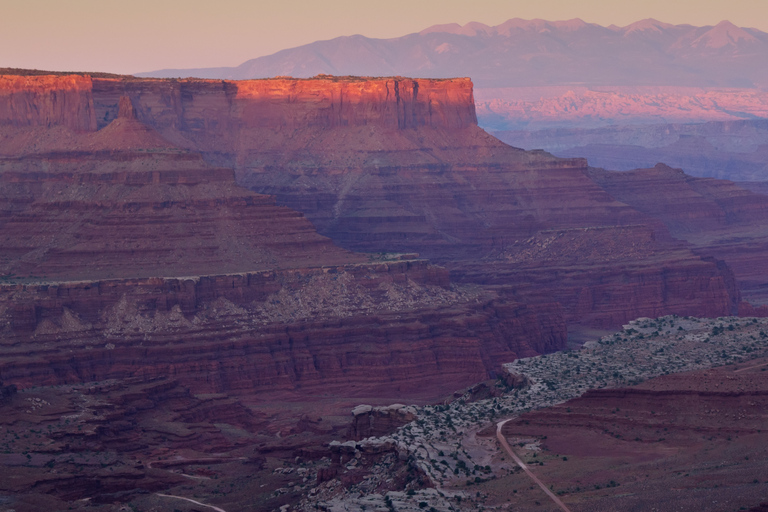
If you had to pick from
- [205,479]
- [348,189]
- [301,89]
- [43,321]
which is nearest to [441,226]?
[348,189]

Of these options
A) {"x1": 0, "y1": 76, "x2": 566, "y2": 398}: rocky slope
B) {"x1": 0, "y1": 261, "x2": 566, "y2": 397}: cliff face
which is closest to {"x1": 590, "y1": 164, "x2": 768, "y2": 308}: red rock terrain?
{"x1": 0, "y1": 76, "x2": 566, "y2": 398}: rocky slope

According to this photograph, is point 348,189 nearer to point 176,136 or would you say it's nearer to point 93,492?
point 176,136

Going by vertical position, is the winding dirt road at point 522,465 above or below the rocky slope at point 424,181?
below

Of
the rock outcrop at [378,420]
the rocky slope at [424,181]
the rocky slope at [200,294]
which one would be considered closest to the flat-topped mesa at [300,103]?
the rocky slope at [424,181]

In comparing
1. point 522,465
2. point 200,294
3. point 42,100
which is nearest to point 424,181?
point 42,100

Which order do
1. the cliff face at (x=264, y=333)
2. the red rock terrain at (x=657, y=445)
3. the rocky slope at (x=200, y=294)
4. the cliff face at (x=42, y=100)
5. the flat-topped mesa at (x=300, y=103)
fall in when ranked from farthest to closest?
1. the flat-topped mesa at (x=300, y=103)
2. the cliff face at (x=42, y=100)
3. the rocky slope at (x=200, y=294)
4. the cliff face at (x=264, y=333)
5. the red rock terrain at (x=657, y=445)

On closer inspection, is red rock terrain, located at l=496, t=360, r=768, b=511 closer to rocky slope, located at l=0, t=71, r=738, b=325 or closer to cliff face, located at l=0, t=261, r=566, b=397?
cliff face, located at l=0, t=261, r=566, b=397

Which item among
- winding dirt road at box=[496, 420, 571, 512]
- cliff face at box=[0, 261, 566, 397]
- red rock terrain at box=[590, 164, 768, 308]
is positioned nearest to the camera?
winding dirt road at box=[496, 420, 571, 512]

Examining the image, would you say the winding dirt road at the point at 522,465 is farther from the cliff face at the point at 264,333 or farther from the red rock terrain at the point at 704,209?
the red rock terrain at the point at 704,209
